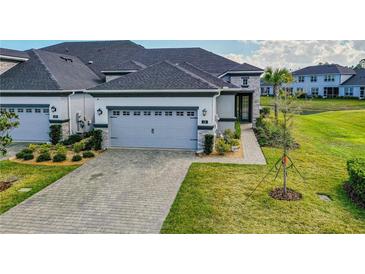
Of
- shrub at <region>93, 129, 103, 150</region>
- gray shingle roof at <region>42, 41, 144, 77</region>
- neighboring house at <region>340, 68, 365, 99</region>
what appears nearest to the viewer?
shrub at <region>93, 129, 103, 150</region>

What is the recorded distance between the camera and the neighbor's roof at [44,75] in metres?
20.4

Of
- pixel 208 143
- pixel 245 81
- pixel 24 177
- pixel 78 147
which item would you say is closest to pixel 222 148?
pixel 208 143

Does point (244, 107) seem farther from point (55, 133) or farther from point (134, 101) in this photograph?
point (55, 133)

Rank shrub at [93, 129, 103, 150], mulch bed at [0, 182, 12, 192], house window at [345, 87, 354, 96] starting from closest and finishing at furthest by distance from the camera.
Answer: mulch bed at [0, 182, 12, 192] → shrub at [93, 129, 103, 150] → house window at [345, 87, 354, 96]

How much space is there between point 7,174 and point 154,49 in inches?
820

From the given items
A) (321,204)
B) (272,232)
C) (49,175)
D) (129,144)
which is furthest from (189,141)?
(272,232)

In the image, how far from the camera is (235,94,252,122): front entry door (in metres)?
28.5

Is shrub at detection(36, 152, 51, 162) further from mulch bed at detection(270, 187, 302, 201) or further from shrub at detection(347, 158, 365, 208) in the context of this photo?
shrub at detection(347, 158, 365, 208)

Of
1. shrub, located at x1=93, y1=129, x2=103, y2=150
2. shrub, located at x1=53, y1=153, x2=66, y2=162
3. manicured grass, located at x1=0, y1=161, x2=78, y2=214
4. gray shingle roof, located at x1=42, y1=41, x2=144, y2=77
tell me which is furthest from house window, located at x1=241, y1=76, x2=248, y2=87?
manicured grass, located at x1=0, y1=161, x2=78, y2=214

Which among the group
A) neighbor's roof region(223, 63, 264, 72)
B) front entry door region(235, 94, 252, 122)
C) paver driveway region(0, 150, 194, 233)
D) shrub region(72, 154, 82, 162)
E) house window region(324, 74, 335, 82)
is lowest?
paver driveway region(0, 150, 194, 233)

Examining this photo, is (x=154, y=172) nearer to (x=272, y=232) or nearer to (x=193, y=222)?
(x=193, y=222)

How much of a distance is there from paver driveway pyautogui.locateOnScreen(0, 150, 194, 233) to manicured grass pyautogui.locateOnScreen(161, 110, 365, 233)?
0.64 metres

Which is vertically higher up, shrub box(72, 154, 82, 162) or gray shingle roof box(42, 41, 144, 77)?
gray shingle roof box(42, 41, 144, 77)

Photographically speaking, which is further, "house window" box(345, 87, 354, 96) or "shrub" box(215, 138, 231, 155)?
"house window" box(345, 87, 354, 96)
